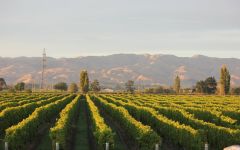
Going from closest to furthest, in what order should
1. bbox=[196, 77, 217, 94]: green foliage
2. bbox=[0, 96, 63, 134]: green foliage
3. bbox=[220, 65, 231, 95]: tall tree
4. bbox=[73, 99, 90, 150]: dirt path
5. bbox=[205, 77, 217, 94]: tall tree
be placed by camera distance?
bbox=[73, 99, 90, 150]: dirt path
bbox=[0, 96, 63, 134]: green foliage
bbox=[220, 65, 231, 95]: tall tree
bbox=[196, 77, 217, 94]: green foliage
bbox=[205, 77, 217, 94]: tall tree

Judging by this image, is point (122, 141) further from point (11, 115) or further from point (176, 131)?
point (11, 115)

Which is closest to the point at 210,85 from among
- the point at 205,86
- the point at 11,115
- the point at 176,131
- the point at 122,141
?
the point at 205,86

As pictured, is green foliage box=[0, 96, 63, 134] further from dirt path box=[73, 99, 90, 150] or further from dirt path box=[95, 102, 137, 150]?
dirt path box=[95, 102, 137, 150]

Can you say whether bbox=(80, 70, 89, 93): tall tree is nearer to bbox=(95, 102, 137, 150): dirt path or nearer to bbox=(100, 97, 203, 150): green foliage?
bbox=(95, 102, 137, 150): dirt path

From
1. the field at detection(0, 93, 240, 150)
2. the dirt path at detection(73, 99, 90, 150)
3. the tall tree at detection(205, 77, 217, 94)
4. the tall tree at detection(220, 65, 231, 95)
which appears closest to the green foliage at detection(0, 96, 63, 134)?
the field at detection(0, 93, 240, 150)

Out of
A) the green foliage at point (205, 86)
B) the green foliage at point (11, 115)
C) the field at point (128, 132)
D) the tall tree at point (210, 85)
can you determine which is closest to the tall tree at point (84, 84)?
the green foliage at point (205, 86)

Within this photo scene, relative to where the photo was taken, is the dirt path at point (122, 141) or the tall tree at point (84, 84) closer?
the dirt path at point (122, 141)

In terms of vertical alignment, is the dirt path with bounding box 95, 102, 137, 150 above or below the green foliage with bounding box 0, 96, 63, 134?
below

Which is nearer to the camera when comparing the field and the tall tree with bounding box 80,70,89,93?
the field

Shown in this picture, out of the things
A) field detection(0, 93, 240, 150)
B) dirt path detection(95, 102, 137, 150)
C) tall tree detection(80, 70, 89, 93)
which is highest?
tall tree detection(80, 70, 89, 93)

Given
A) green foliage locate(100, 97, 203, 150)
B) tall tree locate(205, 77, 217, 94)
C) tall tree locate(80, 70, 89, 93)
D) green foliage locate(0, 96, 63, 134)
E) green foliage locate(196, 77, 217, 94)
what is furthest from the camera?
tall tree locate(205, 77, 217, 94)

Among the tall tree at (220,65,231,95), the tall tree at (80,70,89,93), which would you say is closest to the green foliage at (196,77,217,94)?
the tall tree at (220,65,231,95)

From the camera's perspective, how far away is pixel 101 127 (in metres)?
25.3

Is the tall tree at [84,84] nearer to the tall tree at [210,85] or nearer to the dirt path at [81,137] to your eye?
the tall tree at [210,85]
